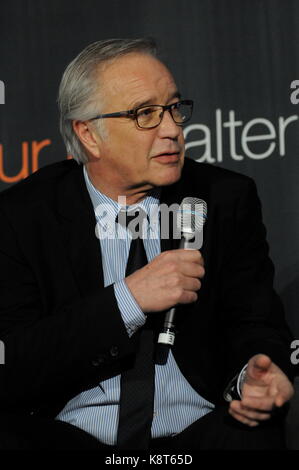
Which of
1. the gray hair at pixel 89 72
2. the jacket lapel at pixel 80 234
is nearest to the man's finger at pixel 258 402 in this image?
the jacket lapel at pixel 80 234

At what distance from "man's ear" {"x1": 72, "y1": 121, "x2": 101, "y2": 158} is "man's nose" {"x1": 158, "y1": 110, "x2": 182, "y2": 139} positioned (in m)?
0.21

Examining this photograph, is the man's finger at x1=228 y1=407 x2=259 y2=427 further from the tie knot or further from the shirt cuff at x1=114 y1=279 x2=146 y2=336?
the tie knot

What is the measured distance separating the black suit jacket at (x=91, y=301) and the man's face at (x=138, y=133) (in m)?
0.11

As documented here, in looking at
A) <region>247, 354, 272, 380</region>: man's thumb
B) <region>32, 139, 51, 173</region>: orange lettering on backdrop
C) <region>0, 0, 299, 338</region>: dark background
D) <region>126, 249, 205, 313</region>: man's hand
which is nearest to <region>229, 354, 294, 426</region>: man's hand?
<region>247, 354, 272, 380</region>: man's thumb

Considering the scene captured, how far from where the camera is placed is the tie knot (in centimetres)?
197

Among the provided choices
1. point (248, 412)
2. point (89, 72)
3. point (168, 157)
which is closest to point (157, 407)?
point (248, 412)

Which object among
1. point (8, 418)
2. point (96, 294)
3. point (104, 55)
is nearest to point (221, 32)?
point (104, 55)

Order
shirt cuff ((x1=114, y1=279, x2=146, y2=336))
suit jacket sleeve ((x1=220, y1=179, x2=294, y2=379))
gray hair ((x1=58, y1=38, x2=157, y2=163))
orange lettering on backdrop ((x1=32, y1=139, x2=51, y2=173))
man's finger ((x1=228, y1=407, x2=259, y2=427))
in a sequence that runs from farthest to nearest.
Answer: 1. orange lettering on backdrop ((x1=32, y1=139, x2=51, y2=173))
2. gray hair ((x1=58, y1=38, x2=157, y2=163))
3. suit jacket sleeve ((x1=220, y1=179, x2=294, y2=379))
4. shirt cuff ((x1=114, y1=279, x2=146, y2=336))
5. man's finger ((x1=228, y1=407, x2=259, y2=427))

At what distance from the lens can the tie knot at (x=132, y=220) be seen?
1973 millimetres

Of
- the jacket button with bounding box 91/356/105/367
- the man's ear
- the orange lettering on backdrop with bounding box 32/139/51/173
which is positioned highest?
the man's ear

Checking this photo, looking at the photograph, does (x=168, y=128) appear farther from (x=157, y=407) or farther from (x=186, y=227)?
(x=157, y=407)

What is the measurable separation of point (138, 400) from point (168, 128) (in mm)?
711

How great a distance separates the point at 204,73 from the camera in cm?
296
